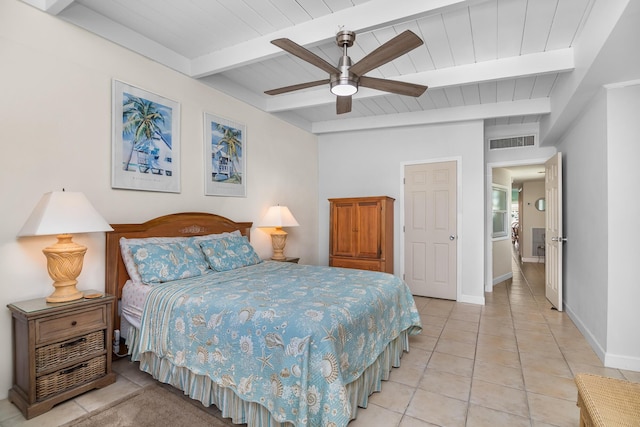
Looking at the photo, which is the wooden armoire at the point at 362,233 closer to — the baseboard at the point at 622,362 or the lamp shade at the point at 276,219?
the lamp shade at the point at 276,219

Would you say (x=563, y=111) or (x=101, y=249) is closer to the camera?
(x=101, y=249)

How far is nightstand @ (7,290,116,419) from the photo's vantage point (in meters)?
1.98

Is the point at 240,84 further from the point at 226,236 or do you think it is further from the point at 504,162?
the point at 504,162

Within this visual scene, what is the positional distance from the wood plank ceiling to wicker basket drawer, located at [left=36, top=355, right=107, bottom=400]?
98.4 inches

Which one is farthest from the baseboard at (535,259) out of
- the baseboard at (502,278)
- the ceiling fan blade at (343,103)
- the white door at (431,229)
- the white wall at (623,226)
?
the ceiling fan blade at (343,103)

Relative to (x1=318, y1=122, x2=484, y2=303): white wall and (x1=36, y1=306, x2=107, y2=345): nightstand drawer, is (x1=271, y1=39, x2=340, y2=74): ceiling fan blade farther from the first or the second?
(x1=318, y1=122, x2=484, y2=303): white wall

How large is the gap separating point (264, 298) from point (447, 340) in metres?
2.13

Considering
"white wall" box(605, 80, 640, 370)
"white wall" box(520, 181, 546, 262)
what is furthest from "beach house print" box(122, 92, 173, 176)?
"white wall" box(520, 181, 546, 262)

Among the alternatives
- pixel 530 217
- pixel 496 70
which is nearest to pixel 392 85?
pixel 496 70

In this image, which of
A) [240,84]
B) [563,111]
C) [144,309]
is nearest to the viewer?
[144,309]

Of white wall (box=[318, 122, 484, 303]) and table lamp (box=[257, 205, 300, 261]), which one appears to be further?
white wall (box=[318, 122, 484, 303])

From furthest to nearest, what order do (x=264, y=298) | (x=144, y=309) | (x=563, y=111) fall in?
(x=563, y=111) → (x=144, y=309) → (x=264, y=298)


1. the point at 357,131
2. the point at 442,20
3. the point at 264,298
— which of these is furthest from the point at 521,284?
the point at 264,298

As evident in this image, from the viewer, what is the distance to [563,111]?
350 centimetres
